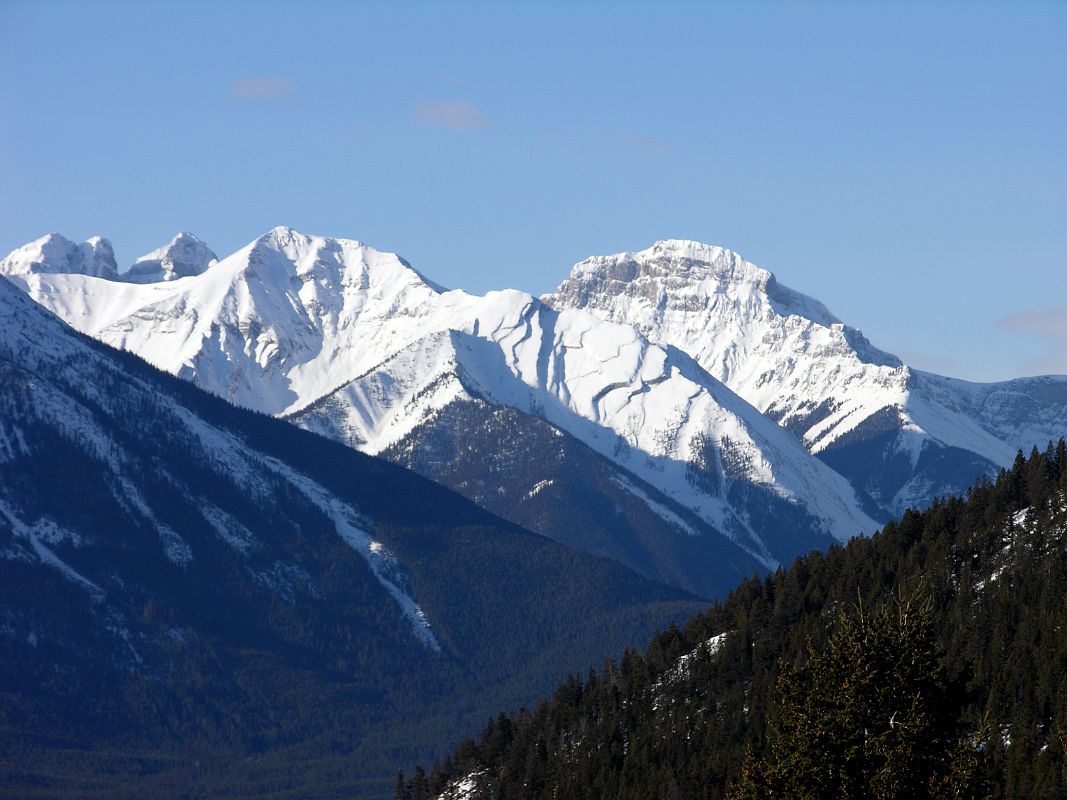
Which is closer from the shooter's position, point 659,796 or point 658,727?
point 659,796

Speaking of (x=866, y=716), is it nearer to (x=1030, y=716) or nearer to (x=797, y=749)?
(x=797, y=749)

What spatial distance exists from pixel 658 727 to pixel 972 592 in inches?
1392

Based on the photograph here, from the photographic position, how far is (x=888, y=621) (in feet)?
244

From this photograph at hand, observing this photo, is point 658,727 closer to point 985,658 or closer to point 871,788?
point 985,658

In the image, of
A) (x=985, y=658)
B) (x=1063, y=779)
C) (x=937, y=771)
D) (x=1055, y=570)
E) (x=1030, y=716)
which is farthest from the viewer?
(x=1055, y=570)

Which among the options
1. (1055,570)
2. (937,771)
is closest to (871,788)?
(937,771)

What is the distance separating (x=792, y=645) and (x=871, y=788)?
129 meters

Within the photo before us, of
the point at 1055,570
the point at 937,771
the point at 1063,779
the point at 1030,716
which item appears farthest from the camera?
the point at 1055,570

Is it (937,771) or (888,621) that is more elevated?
(888,621)

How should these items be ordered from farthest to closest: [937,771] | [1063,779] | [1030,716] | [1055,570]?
1. [1055,570]
2. [1030,716]
3. [1063,779]
4. [937,771]

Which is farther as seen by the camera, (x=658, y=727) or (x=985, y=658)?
(x=658, y=727)

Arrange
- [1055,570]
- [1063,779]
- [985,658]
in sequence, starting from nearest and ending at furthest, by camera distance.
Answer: [1063,779], [985,658], [1055,570]

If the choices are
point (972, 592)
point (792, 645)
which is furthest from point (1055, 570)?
point (792, 645)

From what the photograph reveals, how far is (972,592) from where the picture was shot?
193 metres
